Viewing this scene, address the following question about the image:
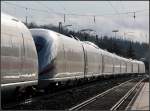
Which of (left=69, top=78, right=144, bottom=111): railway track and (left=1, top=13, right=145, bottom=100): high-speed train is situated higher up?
(left=1, top=13, right=145, bottom=100): high-speed train

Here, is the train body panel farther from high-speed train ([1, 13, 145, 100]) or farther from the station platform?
the station platform

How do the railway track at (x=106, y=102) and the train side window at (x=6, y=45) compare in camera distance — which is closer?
the train side window at (x=6, y=45)

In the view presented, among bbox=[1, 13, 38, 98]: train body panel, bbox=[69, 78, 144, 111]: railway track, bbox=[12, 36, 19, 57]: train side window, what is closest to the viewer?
bbox=[1, 13, 38, 98]: train body panel

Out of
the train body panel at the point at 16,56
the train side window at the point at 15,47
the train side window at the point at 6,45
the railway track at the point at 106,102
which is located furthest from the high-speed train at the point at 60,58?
the train side window at the point at 6,45

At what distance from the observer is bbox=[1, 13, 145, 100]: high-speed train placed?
16.3m

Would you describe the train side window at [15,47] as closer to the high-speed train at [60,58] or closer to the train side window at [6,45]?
the train side window at [6,45]

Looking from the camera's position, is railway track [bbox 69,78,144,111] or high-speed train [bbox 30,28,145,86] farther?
high-speed train [bbox 30,28,145,86]

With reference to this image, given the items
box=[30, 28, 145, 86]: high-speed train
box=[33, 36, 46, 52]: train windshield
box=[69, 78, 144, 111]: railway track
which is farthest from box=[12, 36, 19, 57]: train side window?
box=[33, 36, 46, 52]: train windshield

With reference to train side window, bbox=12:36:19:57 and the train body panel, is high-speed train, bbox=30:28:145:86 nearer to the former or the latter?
the train body panel

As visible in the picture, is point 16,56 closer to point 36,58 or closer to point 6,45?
point 6,45

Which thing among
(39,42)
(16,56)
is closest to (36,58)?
(39,42)

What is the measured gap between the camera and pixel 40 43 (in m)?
23.0

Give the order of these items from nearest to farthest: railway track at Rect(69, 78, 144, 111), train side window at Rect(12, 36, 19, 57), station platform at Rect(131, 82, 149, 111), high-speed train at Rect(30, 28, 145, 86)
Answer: train side window at Rect(12, 36, 19, 57) → station platform at Rect(131, 82, 149, 111) → railway track at Rect(69, 78, 144, 111) → high-speed train at Rect(30, 28, 145, 86)

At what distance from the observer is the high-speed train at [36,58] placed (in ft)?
53.5
